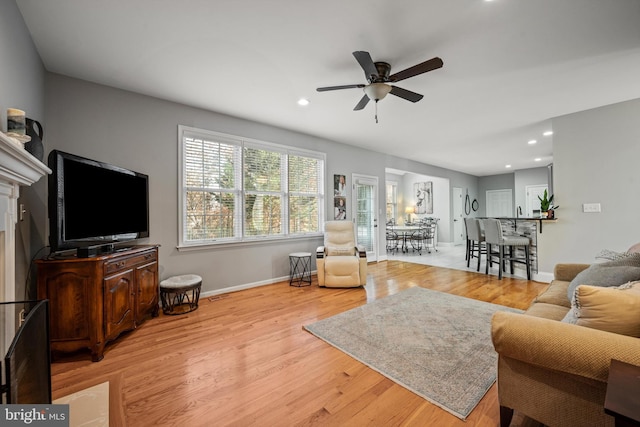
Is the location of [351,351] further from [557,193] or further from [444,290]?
[557,193]

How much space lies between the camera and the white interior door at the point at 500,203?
9836 millimetres

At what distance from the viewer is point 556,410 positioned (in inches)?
46.2

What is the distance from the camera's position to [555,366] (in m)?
1.13

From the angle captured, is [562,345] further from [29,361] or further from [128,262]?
[128,262]

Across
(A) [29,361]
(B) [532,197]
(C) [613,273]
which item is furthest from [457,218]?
(A) [29,361]

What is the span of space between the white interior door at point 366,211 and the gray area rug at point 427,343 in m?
2.59

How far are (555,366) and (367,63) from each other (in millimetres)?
2314

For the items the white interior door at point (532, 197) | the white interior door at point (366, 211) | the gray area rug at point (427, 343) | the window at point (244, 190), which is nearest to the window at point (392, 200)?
the white interior door at point (366, 211)

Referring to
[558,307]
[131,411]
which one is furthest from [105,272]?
[558,307]

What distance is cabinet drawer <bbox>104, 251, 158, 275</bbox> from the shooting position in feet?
7.34

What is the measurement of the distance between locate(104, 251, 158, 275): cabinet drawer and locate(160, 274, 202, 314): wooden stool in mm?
360

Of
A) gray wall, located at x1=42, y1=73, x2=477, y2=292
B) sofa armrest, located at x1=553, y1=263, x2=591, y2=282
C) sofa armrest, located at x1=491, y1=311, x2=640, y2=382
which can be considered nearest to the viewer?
sofa armrest, located at x1=491, y1=311, x2=640, y2=382

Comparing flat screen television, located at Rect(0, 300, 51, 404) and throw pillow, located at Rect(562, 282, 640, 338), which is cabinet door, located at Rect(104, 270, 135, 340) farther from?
throw pillow, located at Rect(562, 282, 640, 338)

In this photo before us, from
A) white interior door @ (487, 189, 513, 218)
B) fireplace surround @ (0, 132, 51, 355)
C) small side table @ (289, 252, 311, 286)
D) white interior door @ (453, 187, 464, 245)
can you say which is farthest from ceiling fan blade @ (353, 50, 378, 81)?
white interior door @ (487, 189, 513, 218)
